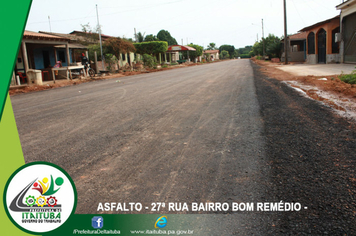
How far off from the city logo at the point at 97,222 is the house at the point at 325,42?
2546cm

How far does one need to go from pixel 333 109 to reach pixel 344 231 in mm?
4981

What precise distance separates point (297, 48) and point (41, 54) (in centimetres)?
3403

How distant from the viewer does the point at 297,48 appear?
4153 centimetres

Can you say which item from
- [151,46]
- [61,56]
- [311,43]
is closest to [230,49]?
[151,46]

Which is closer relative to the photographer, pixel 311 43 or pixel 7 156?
pixel 7 156

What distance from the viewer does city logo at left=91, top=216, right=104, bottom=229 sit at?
92.7 inches

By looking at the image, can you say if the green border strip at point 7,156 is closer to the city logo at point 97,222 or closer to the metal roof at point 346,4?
the city logo at point 97,222

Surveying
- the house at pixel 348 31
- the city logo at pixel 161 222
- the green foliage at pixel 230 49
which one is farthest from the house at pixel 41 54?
the green foliage at pixel 230 49

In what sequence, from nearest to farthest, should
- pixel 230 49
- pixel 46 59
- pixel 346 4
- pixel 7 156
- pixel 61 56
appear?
pixel 7 156 < pixel 346 4 < pixel 46 59 < pixel 61 56 < pixel 230 49

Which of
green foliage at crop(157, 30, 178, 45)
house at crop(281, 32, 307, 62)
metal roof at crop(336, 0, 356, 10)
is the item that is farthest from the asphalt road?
green foliage at crop(157, 30, 178, 45)

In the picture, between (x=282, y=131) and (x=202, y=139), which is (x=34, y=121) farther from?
(x=282, y=131)

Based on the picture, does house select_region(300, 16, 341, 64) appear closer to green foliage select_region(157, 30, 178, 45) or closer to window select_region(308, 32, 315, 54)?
window select_region(308, 32, 315, 54)

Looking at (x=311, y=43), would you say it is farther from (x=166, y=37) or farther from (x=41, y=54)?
(x=166, y=37)

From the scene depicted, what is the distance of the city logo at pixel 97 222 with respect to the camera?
2.35 meters
